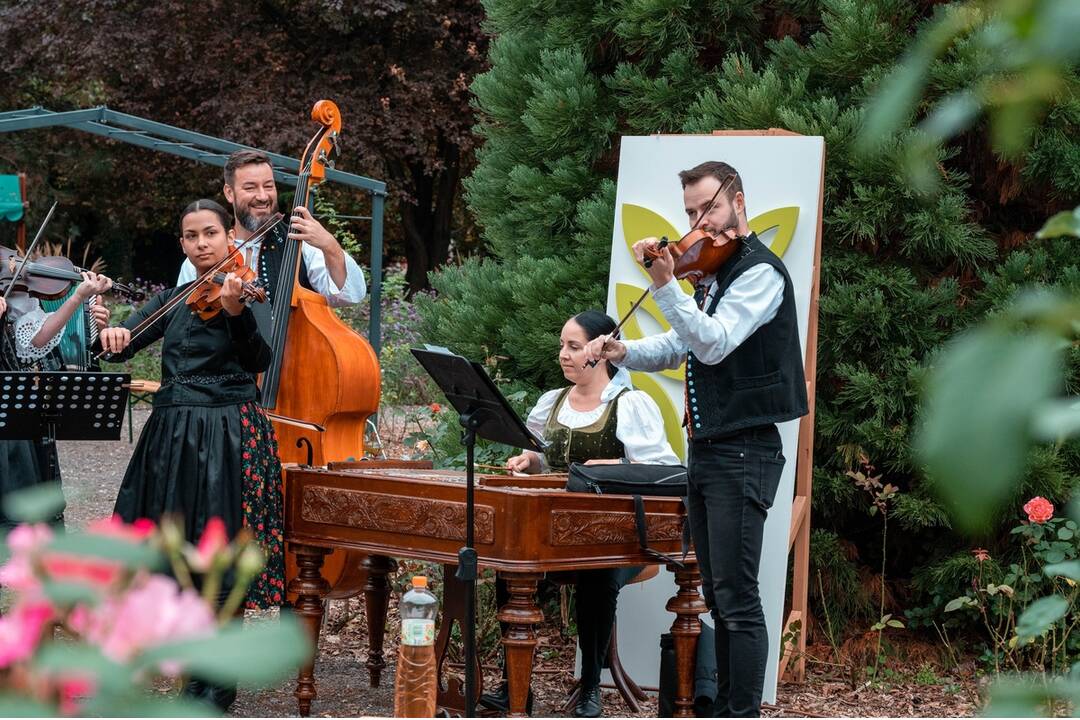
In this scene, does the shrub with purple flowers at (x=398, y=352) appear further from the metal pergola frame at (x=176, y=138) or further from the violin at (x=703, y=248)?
the violin at (x=703, y=248)

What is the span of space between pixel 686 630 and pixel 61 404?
86.6 inches

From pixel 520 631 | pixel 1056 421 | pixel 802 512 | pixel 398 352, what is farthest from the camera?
pixel 398 352

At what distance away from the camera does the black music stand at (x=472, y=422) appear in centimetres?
363

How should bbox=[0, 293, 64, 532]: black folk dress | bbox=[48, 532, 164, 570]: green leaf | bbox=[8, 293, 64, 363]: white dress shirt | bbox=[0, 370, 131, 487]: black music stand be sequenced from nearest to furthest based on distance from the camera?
A: 1. bbox=[48, 532, 164, 570]: green leaf
2. bbox=[0, 370, 131, 487]: black music stand
3. bbox=[0, 293, 64, 532]: black folk dress
4. bbox=[8, 293, 64, 363]: white dress shirt

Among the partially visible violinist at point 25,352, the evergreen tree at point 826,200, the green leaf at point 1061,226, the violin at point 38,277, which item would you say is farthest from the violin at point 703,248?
the green leaf at point 1061,226

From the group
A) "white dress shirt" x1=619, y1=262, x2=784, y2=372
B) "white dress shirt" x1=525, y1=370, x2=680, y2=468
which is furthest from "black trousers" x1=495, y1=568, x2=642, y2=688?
"white dress shirt" x1=619, y1=262, x2=784, y2=372

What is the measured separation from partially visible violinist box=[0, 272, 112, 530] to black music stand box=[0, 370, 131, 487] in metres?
0.53

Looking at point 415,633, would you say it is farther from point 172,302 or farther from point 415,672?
point 172,302

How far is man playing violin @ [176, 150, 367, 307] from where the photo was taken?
190 inches

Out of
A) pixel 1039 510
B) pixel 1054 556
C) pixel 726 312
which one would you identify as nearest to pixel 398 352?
pixel 1054 556

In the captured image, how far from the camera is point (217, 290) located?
415cm

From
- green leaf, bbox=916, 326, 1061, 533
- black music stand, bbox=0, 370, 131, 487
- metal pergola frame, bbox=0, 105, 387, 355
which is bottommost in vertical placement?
green leaf, bbox=916, 326, 1061, 533

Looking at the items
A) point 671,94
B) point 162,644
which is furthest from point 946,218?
point 162,644

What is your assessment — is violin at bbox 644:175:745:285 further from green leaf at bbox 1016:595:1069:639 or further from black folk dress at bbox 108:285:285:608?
green leaf at bbox 1016:595:1069:639
